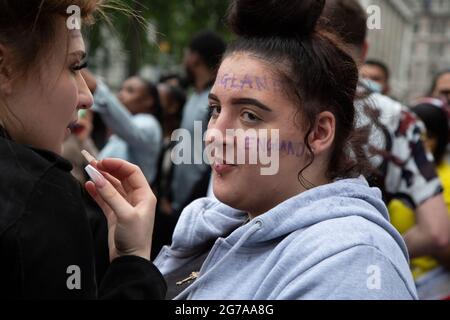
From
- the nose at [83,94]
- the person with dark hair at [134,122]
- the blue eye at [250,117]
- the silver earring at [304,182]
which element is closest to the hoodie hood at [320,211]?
the silver earring at [304,182]

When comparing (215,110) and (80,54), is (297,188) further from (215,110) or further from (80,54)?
(80,54)

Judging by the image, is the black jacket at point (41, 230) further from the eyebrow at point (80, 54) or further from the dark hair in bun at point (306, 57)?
the dark hair in bun at point (306, 57)

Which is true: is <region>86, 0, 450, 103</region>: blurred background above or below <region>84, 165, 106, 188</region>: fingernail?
below

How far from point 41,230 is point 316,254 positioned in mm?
653

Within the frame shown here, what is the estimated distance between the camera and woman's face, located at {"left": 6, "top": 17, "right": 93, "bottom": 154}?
4.82ft

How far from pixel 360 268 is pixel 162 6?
21.3 meters

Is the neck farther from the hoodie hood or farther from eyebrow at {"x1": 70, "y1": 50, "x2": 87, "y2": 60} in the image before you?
eyebrow at {"x1": 70, "y1": 50, "x2": 87, "y2": 60}

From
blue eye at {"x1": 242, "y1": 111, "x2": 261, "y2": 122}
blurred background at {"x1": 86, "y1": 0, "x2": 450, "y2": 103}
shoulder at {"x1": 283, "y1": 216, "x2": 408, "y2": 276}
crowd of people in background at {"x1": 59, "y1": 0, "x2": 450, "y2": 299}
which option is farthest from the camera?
blurred background at {"x1": 86, "y1": 0, "x2": 450, "y2": 103}

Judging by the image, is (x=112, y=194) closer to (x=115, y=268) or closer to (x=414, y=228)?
(x=115, y=268)

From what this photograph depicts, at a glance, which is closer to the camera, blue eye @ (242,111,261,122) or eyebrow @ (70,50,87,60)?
eyebrow @ (70,50,87,60)

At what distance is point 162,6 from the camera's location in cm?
2195

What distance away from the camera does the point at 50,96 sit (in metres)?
1.50

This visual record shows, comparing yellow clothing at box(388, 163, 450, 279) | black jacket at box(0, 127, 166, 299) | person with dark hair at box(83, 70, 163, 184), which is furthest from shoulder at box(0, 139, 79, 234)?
person with dark hair at box(83, 70, 163, 184)

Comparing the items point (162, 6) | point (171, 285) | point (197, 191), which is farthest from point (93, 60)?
point (171, 285)
